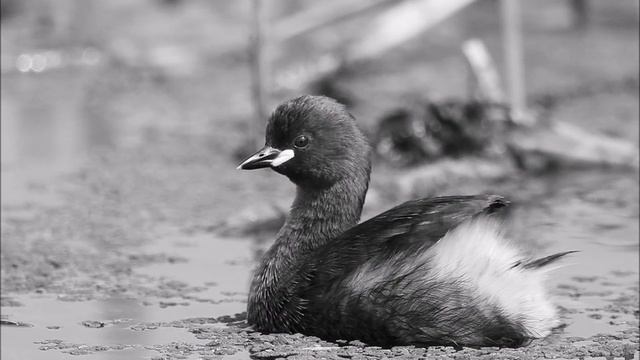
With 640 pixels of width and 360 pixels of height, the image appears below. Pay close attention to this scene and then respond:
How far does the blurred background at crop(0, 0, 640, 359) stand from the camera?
7.39 metres

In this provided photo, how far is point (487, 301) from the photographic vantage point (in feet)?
20.0

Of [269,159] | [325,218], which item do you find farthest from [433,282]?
[269,159]

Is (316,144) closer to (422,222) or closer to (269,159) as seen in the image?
(269,159)

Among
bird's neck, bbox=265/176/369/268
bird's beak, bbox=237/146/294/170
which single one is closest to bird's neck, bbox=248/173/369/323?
bird's neck, bbox=265/176/369/268

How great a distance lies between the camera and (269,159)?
267 inches

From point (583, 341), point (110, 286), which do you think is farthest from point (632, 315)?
point (110, 286)

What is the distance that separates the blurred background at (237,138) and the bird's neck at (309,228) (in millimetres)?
398

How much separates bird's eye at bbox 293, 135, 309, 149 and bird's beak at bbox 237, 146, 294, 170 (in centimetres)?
4

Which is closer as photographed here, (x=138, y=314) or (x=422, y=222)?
Result: (x=422, y=222)

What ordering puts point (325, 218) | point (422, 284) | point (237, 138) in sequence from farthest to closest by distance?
point (237, 138)
point (325, 218)
point (422, 284)

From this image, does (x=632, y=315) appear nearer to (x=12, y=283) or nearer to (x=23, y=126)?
(x=12, y=283)

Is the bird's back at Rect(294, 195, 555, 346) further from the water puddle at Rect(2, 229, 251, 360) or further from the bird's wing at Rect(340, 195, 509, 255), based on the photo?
the water puddle at Rect(2, 229, 251, 360)

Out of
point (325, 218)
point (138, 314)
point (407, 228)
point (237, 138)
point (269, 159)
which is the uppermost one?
point (237, 138)

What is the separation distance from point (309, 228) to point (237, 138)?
5.40 metres
